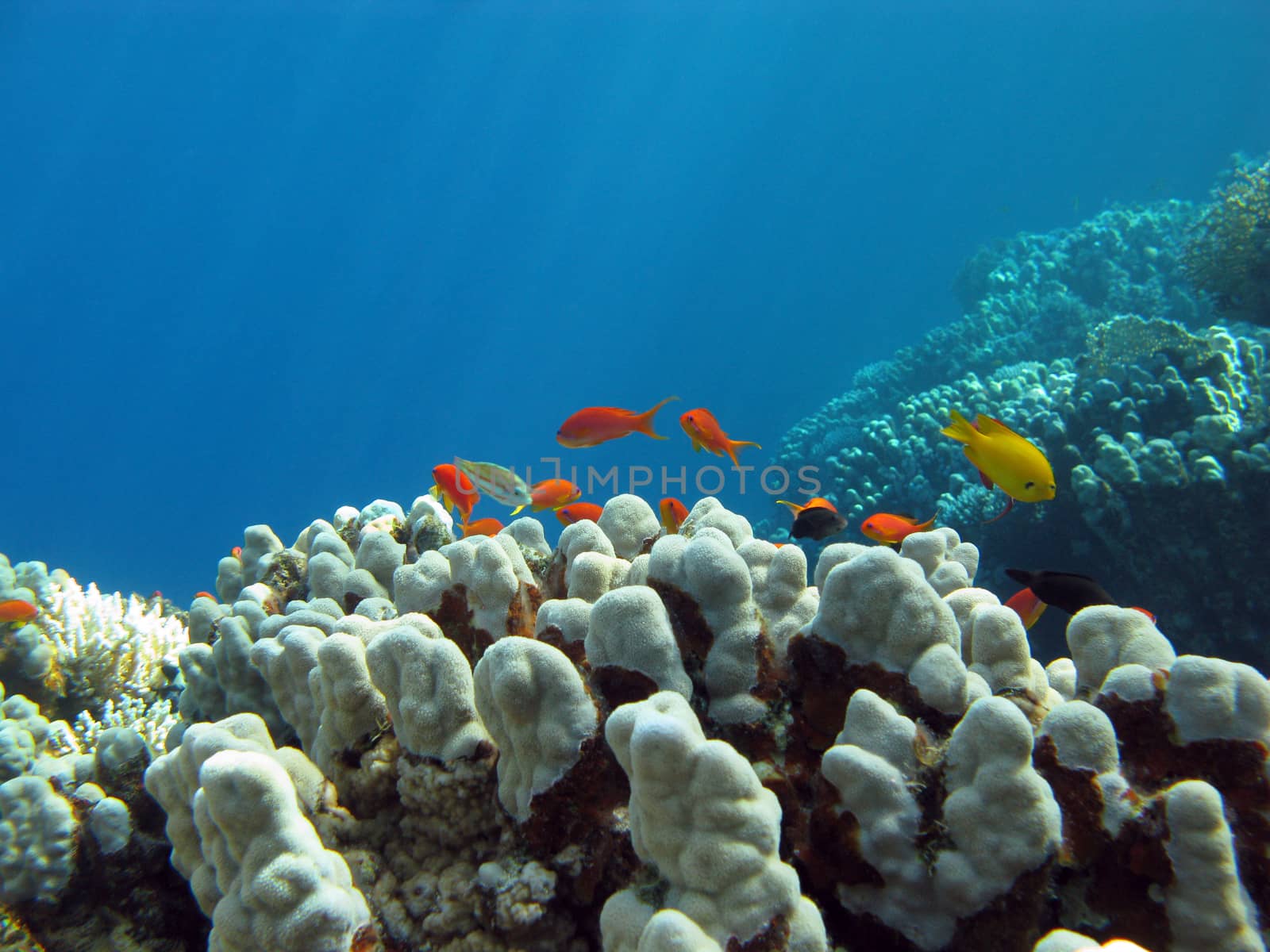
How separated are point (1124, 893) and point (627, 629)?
128 cm

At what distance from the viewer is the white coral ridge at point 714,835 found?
1250 millimetres

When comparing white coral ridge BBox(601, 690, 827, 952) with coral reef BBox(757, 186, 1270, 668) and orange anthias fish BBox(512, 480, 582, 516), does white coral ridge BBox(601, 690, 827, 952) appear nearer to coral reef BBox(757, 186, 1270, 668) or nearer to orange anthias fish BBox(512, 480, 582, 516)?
orange anthias fish BBox(512, 480, 582, 516)

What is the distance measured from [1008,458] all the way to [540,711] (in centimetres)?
287

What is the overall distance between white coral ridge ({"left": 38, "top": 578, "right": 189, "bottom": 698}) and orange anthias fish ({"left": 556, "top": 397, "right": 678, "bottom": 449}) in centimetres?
358

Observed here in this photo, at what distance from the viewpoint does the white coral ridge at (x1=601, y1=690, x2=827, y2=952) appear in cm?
125

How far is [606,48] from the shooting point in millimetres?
104375

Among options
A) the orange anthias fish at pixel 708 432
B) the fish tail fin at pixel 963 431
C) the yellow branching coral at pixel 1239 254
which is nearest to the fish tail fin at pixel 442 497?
the orange anthias fish at pixel 708 432

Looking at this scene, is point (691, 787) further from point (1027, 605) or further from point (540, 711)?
point (1027, 605)

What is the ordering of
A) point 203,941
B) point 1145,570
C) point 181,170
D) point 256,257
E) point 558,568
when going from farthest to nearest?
point 256,257
point 181,170
point 1145,570
point 558,568
point 203,941

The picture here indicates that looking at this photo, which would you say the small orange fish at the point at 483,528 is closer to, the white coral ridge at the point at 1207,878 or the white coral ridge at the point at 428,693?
the white coral ridge at the point at 428,693

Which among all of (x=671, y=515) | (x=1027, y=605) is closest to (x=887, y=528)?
(x=1027, y=605)

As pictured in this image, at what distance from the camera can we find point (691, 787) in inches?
50.5

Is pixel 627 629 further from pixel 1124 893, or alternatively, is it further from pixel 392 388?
pixel 392 388

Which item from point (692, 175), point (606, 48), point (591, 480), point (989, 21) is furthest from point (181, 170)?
point (989, 21)
